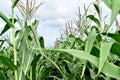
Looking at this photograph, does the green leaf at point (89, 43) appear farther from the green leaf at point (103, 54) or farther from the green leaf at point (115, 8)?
the green leaf at point (115, 8)

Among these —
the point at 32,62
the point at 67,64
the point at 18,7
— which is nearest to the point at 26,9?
the point at 18,7

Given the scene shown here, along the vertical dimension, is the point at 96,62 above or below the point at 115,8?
below

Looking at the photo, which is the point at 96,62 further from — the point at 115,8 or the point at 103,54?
the point at 115,8

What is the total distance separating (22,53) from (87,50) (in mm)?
714

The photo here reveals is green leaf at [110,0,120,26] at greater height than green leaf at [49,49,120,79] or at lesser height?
greater

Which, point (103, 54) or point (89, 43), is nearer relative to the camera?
point (103, 54)

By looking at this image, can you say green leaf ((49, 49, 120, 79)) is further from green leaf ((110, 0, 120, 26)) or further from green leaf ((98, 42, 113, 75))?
green leaf ((110, 0, 120, 26))

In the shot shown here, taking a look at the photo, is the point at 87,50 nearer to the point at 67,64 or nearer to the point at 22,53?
the point at 22,53

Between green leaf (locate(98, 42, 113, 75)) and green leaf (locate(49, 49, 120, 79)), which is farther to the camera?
green leaf (locate(49, 49, 120, 79))

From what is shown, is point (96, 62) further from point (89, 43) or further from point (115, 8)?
point (115, 8)

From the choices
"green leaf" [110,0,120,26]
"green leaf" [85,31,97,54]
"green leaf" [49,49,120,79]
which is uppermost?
"green leaf" [110,0,120,26]

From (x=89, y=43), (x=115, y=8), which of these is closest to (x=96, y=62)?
(x=89, y=43)

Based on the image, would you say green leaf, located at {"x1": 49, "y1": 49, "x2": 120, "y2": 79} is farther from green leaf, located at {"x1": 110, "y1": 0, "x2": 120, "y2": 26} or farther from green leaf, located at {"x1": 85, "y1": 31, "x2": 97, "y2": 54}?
green leaf, located at {"x1": 110, "y1": 0, "x2": 120, "y2": 26}

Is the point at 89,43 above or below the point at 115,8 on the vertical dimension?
below
